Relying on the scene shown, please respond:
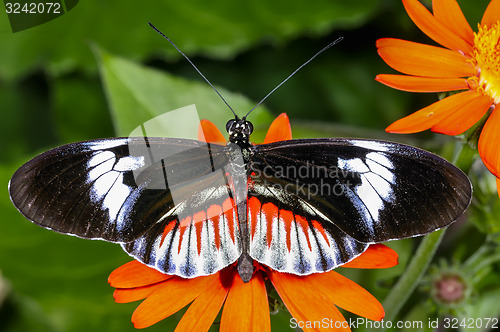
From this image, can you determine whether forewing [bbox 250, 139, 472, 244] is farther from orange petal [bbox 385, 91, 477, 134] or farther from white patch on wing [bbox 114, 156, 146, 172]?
white patch on wing [bbox 114, 156, 146, 172]

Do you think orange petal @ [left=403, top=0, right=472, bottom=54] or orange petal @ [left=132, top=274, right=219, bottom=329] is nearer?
orange petal @ [left=132, top=274, right=219, bottom=329]

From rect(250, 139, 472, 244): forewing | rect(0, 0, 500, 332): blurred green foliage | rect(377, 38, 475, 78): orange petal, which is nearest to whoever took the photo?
rect(250, 139, 472, 244): forewing

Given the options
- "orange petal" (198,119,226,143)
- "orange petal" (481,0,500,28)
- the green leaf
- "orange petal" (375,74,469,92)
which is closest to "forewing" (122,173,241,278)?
"orange petal" (198,119,226,143)

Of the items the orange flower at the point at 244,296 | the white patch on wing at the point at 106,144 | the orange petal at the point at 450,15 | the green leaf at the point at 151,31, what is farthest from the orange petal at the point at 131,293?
the green leaf at the point at 151,31

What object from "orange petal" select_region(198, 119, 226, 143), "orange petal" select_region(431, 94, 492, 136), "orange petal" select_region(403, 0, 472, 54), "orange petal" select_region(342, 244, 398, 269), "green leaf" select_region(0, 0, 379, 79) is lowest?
"orange petal" select_region(342, 244, 398, 269)

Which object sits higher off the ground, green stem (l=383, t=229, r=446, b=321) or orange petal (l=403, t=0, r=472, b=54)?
orange petal (l=403, t=0, r=472, b=54)

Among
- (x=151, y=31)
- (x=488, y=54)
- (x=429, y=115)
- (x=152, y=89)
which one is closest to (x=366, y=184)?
(x=429, y=115)

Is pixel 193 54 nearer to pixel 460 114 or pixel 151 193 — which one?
pixel 151 193

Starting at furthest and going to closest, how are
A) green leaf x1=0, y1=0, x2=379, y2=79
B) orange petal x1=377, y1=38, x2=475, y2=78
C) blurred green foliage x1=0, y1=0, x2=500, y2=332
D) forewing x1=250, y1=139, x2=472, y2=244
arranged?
green leaf x1=0, y1=0, x2=379, y2=79 → blurred green foliage x1=0, y1=0, x2=500, y2=332 → orange petal x1=377, y1=38, x2=475, y2=78 → forewing x1=250, y1=139, x2=472, y2=244
